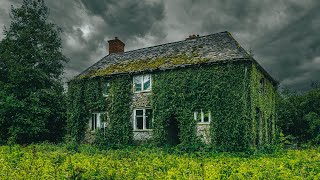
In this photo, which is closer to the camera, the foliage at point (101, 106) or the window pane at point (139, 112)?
the window pane at point (139, 112)

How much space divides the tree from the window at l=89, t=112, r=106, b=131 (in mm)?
4458

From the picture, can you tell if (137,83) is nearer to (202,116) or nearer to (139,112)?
(139,112)

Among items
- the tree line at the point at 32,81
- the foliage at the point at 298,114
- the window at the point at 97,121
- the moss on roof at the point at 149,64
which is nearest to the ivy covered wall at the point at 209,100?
the moss on roof at the point at 149,64

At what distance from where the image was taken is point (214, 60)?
66.7 feet

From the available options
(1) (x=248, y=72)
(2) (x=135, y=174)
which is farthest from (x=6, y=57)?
(2) (x=135, y=174)

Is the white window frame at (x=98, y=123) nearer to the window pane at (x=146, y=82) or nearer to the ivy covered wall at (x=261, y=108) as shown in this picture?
the window pane at (x=146, y=82)

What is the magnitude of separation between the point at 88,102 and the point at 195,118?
10.4m

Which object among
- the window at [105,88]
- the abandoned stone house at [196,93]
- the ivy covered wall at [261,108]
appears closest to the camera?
the abandoned stone house at [196,93]

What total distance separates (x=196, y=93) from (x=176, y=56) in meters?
4.46

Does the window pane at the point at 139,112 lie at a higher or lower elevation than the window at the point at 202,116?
higher

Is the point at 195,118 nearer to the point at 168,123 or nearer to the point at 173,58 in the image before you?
the point at 168,123

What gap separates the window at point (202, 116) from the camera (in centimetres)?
2048

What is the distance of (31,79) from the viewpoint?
89.5ft

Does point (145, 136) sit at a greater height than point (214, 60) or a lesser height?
lesser
